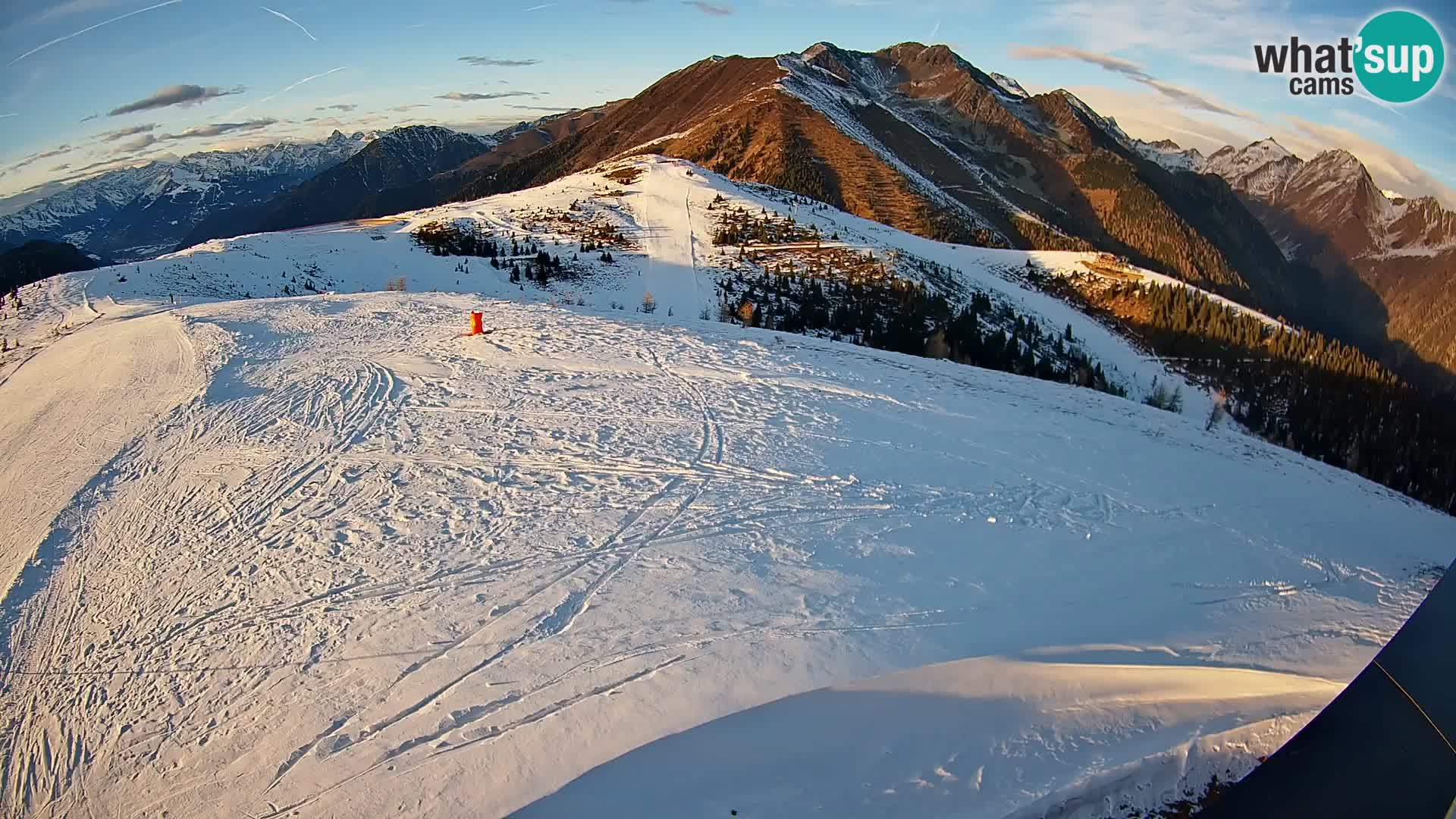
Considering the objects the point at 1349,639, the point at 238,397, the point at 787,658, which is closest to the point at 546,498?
the point at 787,658

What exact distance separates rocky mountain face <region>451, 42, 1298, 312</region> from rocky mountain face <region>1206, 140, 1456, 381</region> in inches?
305

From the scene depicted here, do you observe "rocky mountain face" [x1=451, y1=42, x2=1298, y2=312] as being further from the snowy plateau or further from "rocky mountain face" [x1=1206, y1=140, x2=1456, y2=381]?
the snowy plateau

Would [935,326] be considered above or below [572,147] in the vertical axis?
below

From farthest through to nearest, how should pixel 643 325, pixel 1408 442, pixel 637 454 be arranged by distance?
1. pixel 643 325
2. pixel 1408 442
3. pixel 637 454

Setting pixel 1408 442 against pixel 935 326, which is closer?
pixel 1408 442

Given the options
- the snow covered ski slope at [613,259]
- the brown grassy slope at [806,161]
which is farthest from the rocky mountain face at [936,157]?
the snow covered ski slope at [613,259]

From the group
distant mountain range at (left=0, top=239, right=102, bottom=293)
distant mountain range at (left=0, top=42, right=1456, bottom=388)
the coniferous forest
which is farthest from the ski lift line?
distant mountain range at (left=0, top=239, right=102, bottom=293)

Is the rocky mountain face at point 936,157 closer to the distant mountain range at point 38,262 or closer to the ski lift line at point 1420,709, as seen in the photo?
the distant mountain range at point 38,262

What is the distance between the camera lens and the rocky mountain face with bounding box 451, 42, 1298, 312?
85250 millimetres

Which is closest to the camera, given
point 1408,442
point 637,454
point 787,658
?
point 787,658

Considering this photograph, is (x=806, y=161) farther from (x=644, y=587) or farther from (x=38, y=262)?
(x=644, y=587)

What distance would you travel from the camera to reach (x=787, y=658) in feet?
17.2

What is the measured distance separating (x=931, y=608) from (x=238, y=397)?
9969 millimetres

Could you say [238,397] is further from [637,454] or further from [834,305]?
[834,305]
